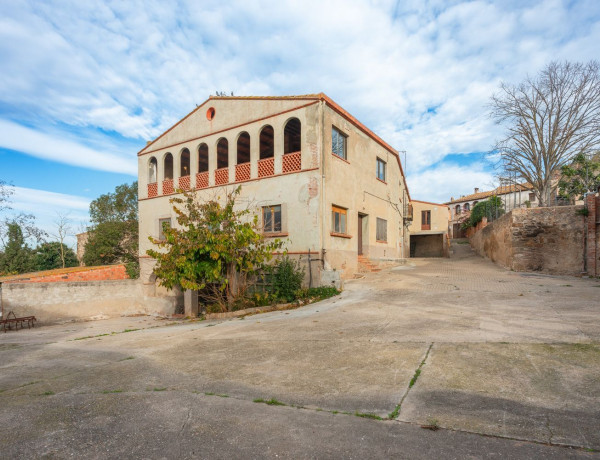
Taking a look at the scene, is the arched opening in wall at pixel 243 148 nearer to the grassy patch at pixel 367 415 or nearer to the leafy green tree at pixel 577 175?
the grassy patch at pixel 367 415

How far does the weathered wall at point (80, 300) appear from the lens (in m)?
14.1

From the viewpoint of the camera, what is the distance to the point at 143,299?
1736 centimetres

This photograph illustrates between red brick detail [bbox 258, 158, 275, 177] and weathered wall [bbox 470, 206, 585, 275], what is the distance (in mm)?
9378

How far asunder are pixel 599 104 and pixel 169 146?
2245cm

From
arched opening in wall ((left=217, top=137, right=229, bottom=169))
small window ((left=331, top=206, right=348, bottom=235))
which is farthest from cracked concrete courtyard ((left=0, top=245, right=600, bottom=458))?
arched opening in wall ((left=217, top=137, right=229, bottom=169))

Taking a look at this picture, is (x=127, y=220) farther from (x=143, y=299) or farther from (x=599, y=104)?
(x=599, y=104)

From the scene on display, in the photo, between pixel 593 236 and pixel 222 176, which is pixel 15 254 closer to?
pixel 222 176

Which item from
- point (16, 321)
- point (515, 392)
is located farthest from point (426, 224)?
point (515, 392)

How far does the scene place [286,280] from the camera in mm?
11664

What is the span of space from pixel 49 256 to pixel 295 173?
95.4 ft

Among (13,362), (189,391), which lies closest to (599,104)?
(189,391)

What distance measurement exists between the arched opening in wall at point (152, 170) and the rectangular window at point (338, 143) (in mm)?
10885

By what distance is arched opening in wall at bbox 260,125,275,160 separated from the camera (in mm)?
15376

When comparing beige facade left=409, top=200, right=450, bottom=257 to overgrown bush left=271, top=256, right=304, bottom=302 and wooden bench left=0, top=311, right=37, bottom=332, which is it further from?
wooden bench left=0, top=311, right=37, bottom=332
